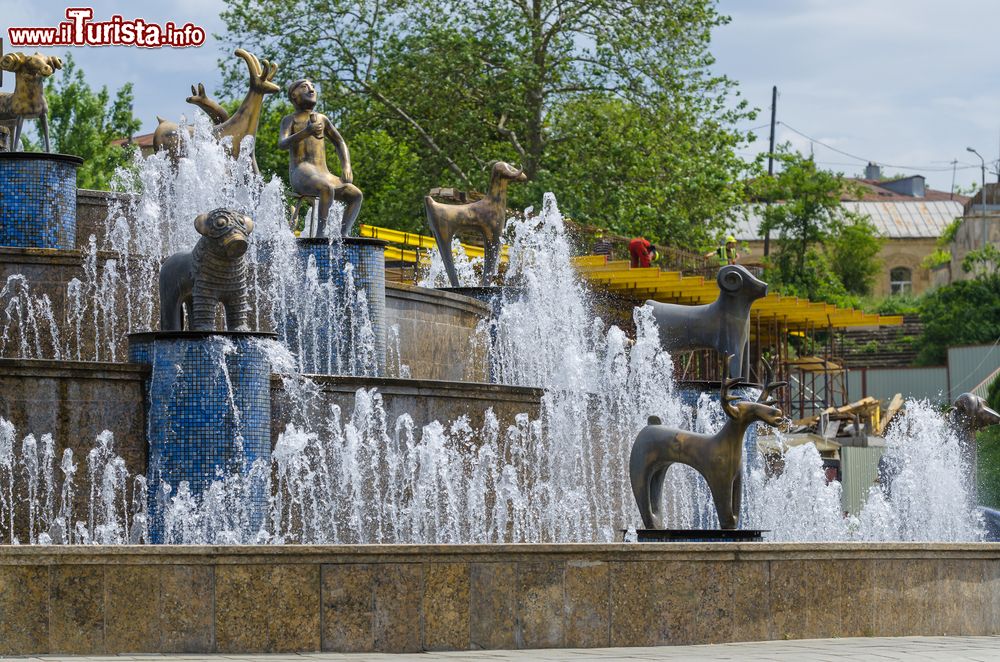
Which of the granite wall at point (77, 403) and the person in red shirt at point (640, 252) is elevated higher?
the person in red shirt at point (640, 252)

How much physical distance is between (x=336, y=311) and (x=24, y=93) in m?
4.69

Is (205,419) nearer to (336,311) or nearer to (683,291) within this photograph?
(336,311)

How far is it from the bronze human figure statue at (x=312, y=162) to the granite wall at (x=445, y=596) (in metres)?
7.81

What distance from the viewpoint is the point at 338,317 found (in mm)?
16688

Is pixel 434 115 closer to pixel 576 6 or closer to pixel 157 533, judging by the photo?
pixel 576 6

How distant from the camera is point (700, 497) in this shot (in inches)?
666

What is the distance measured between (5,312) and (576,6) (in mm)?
27413

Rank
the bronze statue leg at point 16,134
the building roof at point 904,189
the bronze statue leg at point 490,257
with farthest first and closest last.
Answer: the building roof at point 904,189 < the bronze statue leg at point 490,257 < the bronze statue leg at point 16,134

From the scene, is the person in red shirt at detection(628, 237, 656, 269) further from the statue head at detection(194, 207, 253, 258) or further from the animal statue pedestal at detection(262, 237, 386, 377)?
the statue head at detection(194, 207, 253, 258)

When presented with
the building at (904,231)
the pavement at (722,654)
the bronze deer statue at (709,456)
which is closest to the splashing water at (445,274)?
the bronze deer statue at (709,456)

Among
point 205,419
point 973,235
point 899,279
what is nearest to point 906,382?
point 973,235

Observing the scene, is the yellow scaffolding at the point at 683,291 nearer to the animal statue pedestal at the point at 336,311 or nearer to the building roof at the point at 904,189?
the animal statue pedestal at the point at 336,311

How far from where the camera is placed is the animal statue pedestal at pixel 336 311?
1666cm

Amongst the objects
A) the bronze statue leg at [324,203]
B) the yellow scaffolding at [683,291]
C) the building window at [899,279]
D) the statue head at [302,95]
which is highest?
the building window at [899,279]
